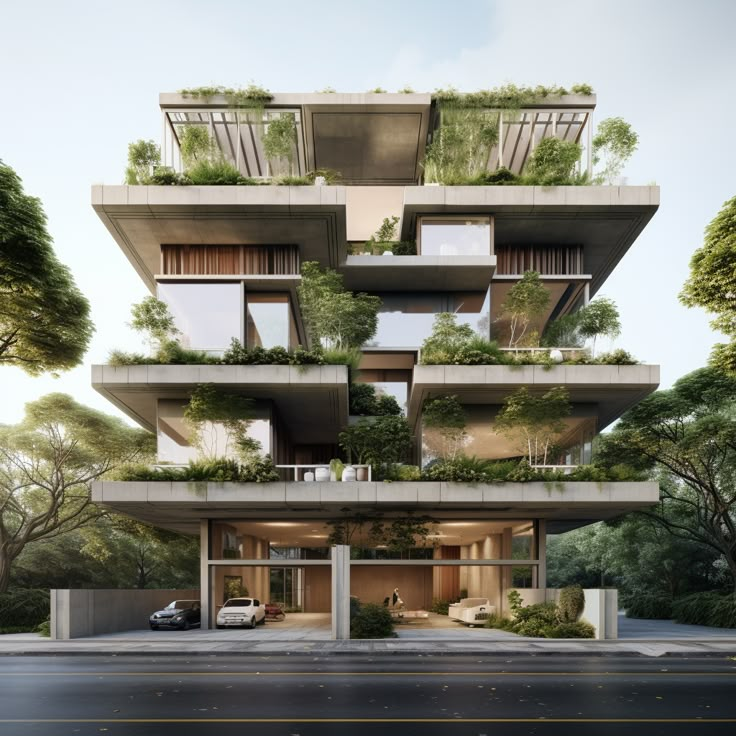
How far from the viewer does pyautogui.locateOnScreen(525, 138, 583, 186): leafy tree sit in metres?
26.9

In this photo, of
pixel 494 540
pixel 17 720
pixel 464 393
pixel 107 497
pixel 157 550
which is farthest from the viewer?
pixel 157 550

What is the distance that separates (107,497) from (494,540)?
17877 millimetres

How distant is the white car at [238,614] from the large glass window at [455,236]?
1604 centimetres

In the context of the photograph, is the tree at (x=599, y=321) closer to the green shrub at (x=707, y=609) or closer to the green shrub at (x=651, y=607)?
the green shrub at (x=707, y=609)

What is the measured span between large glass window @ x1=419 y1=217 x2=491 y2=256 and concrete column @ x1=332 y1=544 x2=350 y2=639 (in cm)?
→ 1268

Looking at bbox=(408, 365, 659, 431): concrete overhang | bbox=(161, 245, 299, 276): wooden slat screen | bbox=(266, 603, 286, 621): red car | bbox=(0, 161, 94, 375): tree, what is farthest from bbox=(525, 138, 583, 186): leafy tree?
bbox=(266, 603, 286, 621): red car

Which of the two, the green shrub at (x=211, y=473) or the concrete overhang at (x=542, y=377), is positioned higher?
the concrete overhang at (x=542, y=377)

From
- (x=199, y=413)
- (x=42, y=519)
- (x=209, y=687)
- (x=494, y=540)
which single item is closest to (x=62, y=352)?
(x=199, y=413)

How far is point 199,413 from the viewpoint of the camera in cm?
2477

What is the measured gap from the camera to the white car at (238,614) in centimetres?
2605

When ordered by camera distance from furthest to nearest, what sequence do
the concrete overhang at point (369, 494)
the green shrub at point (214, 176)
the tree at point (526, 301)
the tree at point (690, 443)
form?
the tree at point (690, 443), the tree at point (526, 301), the green shrub at point (214, 176), the concrete overhang at point (369, 494)

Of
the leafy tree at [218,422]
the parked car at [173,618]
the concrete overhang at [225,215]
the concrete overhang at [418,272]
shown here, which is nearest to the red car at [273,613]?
the parked car at [173,618]

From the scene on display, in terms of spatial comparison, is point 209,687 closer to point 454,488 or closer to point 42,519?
point 454,488

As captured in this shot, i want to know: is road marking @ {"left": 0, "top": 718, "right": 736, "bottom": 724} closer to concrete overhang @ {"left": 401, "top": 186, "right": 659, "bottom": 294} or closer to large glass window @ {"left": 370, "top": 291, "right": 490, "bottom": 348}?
concrete overhang @ {"left": 401, "top": 186, "right": 659, "bottom": 294}
